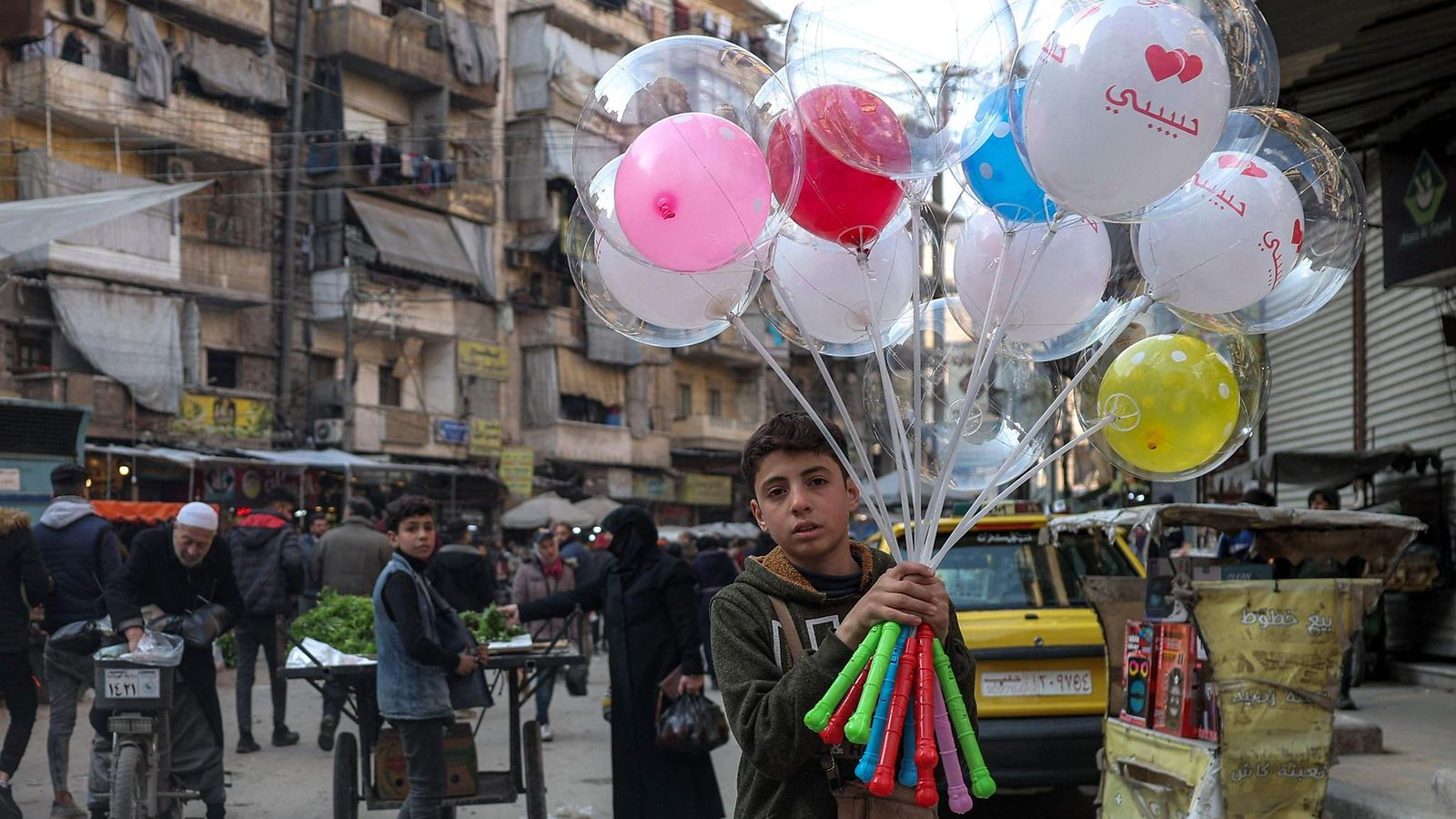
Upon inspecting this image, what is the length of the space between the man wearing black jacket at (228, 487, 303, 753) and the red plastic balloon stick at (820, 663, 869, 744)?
8.94 metres

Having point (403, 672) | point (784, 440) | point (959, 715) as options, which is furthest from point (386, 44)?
point (959, 715)

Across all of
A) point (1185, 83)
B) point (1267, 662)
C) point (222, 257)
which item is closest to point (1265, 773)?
point (1267, 662)

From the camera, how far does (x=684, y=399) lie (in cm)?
4447

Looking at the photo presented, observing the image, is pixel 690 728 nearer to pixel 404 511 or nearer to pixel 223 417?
pixel 404 511

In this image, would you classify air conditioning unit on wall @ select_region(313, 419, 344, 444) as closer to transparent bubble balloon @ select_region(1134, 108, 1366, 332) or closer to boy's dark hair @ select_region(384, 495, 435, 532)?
boy's dark hair @ select_region(384, 495, 435, 532)

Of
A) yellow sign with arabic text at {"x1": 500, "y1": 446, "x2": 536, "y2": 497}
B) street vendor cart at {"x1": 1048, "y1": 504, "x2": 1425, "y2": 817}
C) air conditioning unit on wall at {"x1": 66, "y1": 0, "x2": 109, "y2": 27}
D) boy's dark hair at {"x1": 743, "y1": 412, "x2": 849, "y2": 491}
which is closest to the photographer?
boy's dark hair at {"x1": 743, "y1": 412, "x2": 849, "y2": 491}

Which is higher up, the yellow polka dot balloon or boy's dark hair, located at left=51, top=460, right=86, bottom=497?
the yellow polka dot balloon

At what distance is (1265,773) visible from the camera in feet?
17.9

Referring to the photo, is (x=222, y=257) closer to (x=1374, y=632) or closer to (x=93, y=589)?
(x=93, y=589)

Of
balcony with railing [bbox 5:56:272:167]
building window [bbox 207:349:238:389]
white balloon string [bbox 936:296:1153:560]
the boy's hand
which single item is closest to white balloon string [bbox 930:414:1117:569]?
white balloon string [bbox 936:296:1153:560]

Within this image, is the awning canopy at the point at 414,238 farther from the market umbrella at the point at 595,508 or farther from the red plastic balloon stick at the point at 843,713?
the red plastic balloon stick at the point at 843,713

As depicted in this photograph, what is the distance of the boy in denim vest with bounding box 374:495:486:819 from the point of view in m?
6.15

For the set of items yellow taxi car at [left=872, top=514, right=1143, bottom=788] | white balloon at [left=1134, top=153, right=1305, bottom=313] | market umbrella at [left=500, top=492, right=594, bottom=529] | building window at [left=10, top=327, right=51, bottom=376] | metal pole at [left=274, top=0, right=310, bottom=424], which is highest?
metal pole at [left=274, top=0, right=310, bottom=424]

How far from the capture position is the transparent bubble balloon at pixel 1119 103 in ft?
10.2
